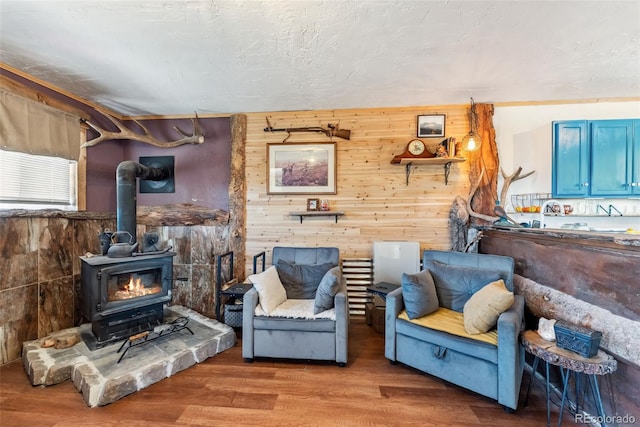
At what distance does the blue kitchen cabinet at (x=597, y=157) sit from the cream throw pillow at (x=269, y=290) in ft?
10.9

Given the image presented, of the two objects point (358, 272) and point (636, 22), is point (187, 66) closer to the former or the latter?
point (358, 272)

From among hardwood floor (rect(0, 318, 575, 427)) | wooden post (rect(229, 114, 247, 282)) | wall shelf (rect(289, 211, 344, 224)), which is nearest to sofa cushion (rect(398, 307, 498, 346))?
hardwood floor (rect(0, 318, 575, 427))

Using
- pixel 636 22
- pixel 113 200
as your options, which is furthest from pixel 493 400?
pixel 113 200

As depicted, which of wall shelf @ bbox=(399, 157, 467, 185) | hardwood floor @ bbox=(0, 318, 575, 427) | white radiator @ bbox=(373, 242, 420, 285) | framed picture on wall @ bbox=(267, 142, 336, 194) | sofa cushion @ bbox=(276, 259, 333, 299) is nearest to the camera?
hardwood floor @ bbox=(0, 318, 575, 427)

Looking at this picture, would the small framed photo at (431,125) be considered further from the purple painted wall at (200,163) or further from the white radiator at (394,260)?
the purple painted wall at (200,163)

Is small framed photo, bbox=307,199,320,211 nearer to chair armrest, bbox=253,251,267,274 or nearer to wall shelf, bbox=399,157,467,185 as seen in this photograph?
chair armrest, bbox=253,251,267,274

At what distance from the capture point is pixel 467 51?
82.7 inches

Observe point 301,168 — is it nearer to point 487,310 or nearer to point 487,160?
point 487,160

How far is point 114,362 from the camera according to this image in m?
2.05

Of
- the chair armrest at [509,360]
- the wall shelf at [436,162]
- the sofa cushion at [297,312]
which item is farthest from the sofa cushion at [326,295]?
the wall shelf at [436,162]

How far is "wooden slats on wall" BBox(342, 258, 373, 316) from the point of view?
325 cm

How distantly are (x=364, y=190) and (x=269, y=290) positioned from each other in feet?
5.82

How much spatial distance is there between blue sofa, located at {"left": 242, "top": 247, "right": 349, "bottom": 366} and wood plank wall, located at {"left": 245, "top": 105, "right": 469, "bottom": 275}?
1223mm

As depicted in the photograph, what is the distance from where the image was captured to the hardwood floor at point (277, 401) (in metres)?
1.68
